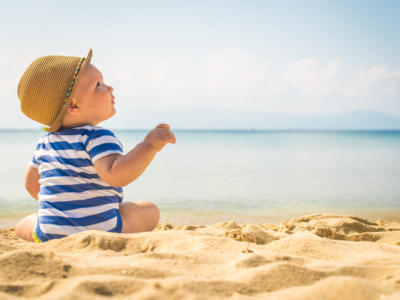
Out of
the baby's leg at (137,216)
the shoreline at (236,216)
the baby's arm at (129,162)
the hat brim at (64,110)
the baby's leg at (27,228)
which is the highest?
the hat brim at (64,110)

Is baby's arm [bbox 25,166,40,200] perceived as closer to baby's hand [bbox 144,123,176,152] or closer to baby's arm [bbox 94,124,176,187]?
baby's arm [bbox 94,124,176,187]

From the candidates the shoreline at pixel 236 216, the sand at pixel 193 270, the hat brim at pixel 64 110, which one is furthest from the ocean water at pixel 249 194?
the sand at pixel 193 270

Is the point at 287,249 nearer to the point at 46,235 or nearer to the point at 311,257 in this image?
the point at 311,257

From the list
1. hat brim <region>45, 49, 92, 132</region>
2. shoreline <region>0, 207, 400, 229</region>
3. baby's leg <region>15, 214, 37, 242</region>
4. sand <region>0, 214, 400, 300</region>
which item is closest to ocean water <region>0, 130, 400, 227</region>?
shoreline <region>0, 207, 400, 229</region>

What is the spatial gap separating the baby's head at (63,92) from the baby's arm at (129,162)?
37 centimetres

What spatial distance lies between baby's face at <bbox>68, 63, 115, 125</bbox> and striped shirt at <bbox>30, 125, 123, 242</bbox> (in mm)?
100

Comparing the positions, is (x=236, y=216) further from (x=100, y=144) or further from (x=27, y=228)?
(x=100, y=144)

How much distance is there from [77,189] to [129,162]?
0.36 m

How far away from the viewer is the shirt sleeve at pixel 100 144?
1.96m

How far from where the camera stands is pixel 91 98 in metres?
2.15

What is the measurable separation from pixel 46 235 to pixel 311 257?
135 centimetres

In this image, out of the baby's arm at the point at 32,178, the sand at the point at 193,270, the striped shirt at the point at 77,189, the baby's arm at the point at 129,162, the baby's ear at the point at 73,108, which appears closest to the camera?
the sand at the point at 193,270

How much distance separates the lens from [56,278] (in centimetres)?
130

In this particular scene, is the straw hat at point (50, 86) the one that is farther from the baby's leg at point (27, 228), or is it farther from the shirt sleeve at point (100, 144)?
the baby's leg at point (27, 228)
